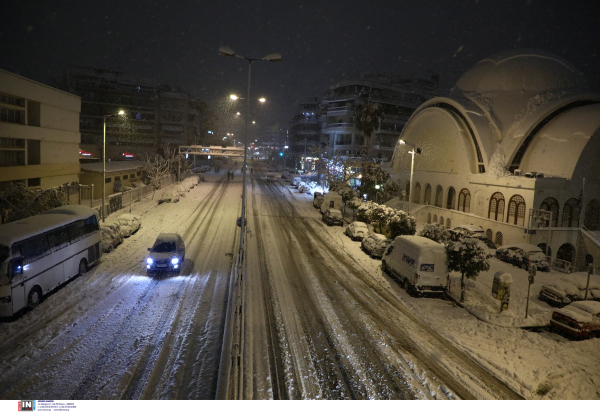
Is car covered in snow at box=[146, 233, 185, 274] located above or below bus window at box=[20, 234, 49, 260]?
below

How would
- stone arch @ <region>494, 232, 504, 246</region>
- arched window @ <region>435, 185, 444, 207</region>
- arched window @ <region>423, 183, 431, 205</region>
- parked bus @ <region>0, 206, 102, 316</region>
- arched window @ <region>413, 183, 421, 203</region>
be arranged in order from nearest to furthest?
1. parked bus @ <region>0, 206, 102, 316</region>
2. stone arch @ <region>494, 232, 504, 246</region>
3. arched window @ <region>435, 185, 444, 207</region>
4. arched window @ <region>423, 183, 431, 205</region>
5. arched window @ <region>413, 183, 421, 203</region>

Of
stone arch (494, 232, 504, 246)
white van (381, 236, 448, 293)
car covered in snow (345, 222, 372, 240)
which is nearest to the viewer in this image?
white van (381, 236, 448, 293)

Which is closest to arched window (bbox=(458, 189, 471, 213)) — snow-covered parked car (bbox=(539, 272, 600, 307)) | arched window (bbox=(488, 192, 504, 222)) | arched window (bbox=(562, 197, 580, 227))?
arched window (bbox=(488, 192, 504, 222))

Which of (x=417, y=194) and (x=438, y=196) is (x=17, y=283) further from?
(x=417, y=194)

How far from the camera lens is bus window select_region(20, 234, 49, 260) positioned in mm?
12961

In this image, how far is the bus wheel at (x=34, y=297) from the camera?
13164 millimetres

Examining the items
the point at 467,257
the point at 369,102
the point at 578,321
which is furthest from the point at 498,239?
the point at 369,102

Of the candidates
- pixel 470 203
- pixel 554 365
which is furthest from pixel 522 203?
pixel 554 365

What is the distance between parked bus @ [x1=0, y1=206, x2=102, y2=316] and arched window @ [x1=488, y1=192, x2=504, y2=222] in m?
28.1

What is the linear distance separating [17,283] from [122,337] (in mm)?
4186

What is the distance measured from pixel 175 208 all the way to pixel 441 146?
26831 mm

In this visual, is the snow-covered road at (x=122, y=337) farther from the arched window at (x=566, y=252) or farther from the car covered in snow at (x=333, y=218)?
the arched window at (x=566, y=252)

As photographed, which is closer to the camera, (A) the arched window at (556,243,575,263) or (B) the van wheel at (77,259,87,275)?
(B) the van wheel at (77,259,87,275)

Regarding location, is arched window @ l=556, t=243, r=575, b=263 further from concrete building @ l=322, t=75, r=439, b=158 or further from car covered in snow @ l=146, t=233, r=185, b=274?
concrete building @ l=322, t=75, r=439, b=158
